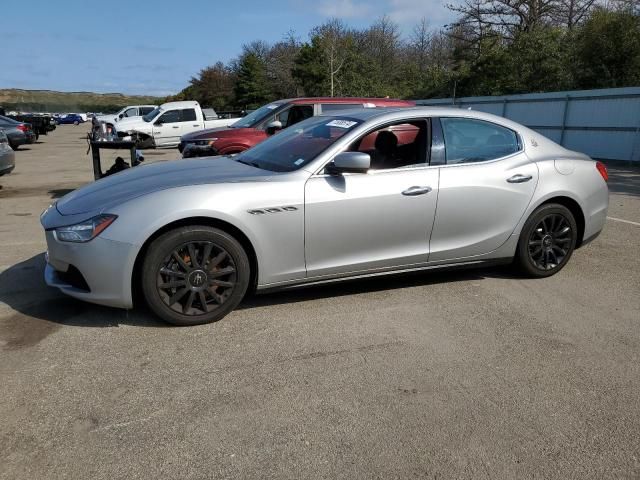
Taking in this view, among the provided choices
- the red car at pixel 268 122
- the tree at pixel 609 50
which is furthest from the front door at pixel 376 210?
the tree at pixel 609 50

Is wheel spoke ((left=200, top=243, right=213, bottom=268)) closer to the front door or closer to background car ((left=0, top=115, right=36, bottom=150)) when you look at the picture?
the front door

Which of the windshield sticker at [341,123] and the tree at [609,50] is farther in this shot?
the tree at [609,50]

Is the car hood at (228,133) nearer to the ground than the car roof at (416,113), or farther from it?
nearer to the ground

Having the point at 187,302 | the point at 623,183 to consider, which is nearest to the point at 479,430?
the point at 187,302

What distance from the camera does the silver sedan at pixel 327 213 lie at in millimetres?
3611

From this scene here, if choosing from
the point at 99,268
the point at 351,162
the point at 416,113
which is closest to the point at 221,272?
the point at 99,268

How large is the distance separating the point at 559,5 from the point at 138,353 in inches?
1561

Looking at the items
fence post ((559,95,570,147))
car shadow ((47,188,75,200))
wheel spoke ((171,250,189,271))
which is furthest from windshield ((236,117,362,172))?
fence post ((559,95,570,147))

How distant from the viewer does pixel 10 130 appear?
829 inches

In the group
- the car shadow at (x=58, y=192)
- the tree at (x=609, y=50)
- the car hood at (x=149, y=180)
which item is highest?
the tree at (x=609, y=50)

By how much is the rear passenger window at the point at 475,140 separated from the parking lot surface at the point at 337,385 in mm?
1161

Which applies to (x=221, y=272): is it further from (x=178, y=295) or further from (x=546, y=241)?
(x=546, y=241)

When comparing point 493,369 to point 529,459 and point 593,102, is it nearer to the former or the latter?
point 529,459

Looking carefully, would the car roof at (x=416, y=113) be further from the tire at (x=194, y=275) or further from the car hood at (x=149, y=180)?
the tire at (x=194, y=275)
